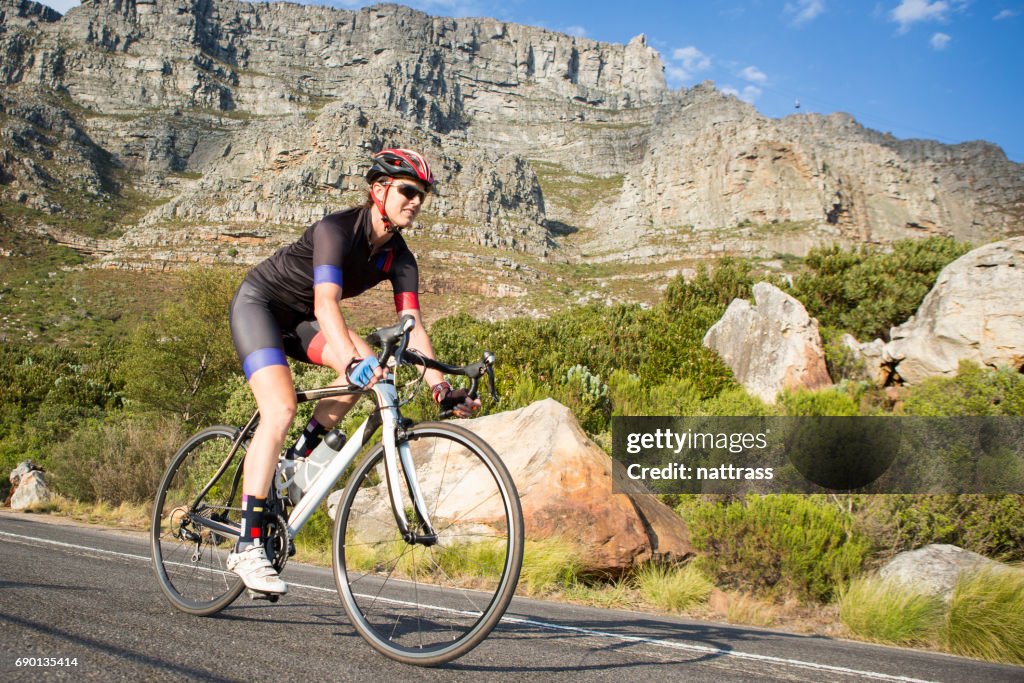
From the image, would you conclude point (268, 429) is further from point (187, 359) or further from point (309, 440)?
point (187, 359)

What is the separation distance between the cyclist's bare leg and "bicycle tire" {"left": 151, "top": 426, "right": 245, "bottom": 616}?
59 cm

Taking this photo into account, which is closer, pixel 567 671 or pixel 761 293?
pixel 567 671

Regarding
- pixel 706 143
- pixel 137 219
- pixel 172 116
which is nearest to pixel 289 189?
pixel 137 219

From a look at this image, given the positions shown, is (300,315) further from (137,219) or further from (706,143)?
(706,143)

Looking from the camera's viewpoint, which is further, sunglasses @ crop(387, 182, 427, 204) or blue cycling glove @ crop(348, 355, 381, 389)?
sunglasses @ crop(387, 182, 427, 204)

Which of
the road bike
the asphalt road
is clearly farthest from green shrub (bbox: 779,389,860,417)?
the road bike

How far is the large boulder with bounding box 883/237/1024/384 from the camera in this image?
13498 mm

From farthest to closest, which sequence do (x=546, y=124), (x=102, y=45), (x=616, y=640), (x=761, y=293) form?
1. (x=546, y=124)
2. (x=102, y=45)
3. (x=761, y=293)
4. (x=616, y=640)

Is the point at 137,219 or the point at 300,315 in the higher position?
the point at 137,219

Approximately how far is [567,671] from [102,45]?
592 feet

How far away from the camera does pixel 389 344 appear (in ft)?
9.14

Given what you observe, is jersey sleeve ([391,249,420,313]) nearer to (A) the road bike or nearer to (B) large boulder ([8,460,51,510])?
(A) the road bike

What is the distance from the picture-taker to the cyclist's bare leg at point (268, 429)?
10.1 feet

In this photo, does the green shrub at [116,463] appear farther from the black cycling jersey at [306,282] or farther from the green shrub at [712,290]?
the green shrub at [712,290]
